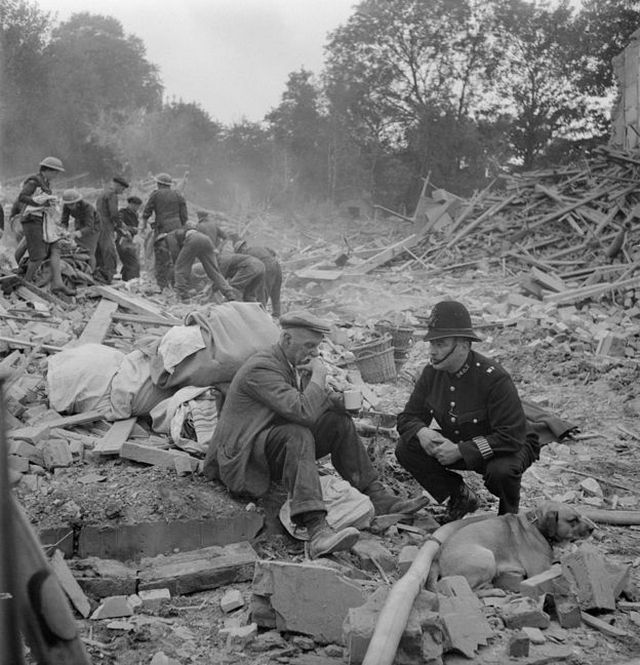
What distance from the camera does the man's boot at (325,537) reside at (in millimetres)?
4152

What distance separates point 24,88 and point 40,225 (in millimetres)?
23185

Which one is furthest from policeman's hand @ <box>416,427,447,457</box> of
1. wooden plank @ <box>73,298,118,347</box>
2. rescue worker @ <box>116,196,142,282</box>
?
rescue worker @ <box>116,196,142,282</box>

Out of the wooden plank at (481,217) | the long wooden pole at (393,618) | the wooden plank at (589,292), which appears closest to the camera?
A: the long wooden pole at (393,618)

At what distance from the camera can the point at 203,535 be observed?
14.3ft

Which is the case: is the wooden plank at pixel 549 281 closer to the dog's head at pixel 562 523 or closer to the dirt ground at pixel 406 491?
the dirt ground at pixel 406 491

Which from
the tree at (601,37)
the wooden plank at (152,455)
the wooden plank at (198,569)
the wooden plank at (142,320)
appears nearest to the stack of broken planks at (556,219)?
the wooden plank at (142,320)

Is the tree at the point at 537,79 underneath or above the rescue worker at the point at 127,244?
above

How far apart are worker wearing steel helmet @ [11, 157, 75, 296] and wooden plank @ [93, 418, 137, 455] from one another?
4.48 metres

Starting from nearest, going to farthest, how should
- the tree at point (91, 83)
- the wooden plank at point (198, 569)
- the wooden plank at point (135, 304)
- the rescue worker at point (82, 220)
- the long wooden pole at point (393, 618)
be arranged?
the long wooden pole at point (393, 618), the wooden plank at point (198, 569), the wooden plank at point (135, 304), the rescue worker at point (82, 220), the tree at point (91, 83)

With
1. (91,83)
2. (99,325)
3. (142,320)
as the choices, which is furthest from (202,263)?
(91,83)

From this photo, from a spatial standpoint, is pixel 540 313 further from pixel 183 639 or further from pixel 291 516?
pixel 183 639

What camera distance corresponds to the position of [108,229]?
38.0ft

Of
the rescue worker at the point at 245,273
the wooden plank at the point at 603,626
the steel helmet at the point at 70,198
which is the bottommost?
the wooden plank at the point at 603,626

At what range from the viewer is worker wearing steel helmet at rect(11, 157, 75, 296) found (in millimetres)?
9219
